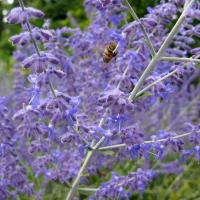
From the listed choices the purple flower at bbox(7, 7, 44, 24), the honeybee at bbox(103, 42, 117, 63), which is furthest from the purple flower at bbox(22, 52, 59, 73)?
the honeybee at bbox(103, 42, 117, 63)

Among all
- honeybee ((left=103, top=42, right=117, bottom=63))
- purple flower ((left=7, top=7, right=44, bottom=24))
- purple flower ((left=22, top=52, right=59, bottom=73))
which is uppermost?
purple flower ((left=7, top=7, right=44, bottom=24))

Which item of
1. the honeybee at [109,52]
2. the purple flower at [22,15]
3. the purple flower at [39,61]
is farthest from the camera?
the honeybee at [109,52]

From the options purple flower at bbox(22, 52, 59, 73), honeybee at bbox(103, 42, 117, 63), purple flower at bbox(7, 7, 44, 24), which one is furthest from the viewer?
honeybee at bbox(103, 42, 117, 63)

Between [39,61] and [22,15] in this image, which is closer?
[22,15]

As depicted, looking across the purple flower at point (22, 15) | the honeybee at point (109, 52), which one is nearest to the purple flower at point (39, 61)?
the purple flower at point (22, 15)

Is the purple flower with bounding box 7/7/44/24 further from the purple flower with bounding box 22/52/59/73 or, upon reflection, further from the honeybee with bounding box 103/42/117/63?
the honeybee with bounding box 103/42/117/63

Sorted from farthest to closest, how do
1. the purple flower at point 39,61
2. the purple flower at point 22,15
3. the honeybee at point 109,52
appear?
the honeybee at point 109,52, the purple flower at point 39,61, the purple flower at point 22,15

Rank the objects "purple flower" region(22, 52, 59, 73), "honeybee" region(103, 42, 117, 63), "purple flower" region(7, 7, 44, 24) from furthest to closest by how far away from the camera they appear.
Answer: "honeybee" region(103, 42, 117, 63)
"purple flower" region(22, 52, 59, 73)
"purple flower" region(7, 7, 44, 24)

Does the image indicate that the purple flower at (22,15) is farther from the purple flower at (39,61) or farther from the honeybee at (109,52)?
the honeybee at (109,52)

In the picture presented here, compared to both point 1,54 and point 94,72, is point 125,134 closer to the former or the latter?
point 94,72

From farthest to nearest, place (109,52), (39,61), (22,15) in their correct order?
(109,52), (39,61), (22,15)

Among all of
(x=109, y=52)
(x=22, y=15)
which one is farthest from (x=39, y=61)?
(x=109, y=52)

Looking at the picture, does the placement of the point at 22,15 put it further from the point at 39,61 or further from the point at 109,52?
the point at 109,52

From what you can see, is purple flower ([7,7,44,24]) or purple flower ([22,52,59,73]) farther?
purple flower ([22,52,59,73])
